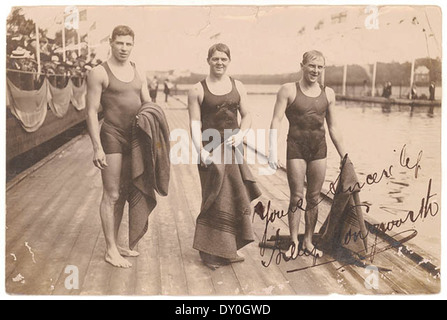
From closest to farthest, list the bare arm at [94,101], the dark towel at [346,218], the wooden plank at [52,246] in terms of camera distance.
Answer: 1. the bare arm at [94,101]
2. the wooden plank at [52,246]
3. the dark towel at [346,218]

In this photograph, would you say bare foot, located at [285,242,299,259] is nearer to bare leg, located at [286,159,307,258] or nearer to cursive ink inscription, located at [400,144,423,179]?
bare leg, located at [286,159,307,258]

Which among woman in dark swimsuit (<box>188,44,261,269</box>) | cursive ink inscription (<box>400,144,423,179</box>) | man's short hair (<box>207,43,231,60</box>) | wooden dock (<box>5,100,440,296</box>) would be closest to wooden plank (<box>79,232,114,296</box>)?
wooden dock (<box>5,100,440,296</box>)

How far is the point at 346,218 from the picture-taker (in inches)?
136

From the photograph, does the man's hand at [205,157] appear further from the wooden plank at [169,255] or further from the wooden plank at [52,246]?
the wooden plank at [52,246]

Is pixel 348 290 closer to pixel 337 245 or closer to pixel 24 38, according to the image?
pixel 337 245

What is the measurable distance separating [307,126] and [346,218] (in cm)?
65

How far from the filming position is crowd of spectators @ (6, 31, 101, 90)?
10.9 ft

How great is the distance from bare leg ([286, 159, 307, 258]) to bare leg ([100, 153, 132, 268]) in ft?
3.39

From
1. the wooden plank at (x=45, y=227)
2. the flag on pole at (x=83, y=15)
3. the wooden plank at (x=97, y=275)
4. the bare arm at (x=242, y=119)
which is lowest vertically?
the wooden plank at (x=97, y=275)

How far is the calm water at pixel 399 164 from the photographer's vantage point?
11.3 feet

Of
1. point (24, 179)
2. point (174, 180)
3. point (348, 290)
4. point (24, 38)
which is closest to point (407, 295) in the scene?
point (348, 290)

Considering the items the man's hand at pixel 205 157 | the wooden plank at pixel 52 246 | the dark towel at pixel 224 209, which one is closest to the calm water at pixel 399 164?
the dark towel at pixel 224 209

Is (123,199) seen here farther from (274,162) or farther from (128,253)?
(274,162)
